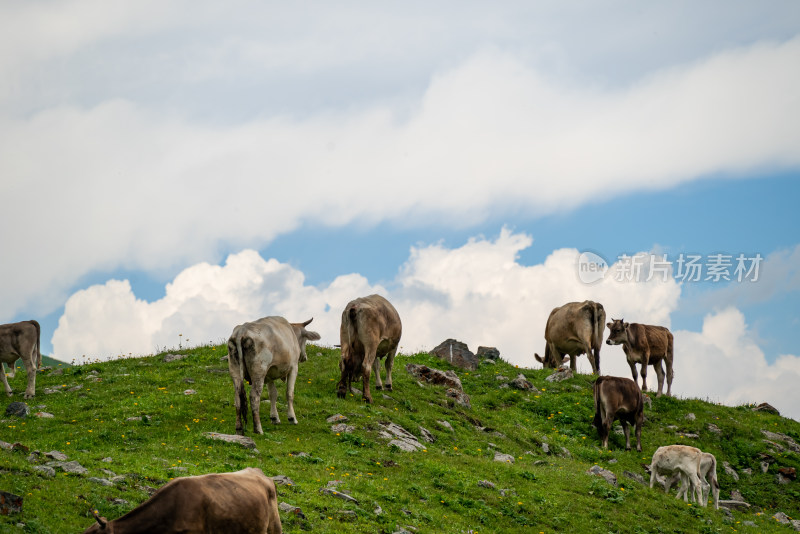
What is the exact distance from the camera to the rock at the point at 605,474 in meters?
21.6

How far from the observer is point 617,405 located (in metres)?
26.9

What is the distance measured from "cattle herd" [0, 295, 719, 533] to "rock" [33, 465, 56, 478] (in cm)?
492

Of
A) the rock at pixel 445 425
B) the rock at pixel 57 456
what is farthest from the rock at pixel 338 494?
the rock at pixel 445 425

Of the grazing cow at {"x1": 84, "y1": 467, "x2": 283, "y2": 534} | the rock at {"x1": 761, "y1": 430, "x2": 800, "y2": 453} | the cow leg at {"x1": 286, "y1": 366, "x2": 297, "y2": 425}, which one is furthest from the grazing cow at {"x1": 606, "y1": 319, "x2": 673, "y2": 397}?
the grazing cow at {"x1": 84, "y1": 467, "x2": 283, "y2": 534}

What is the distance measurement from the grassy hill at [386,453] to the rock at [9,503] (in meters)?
0.16

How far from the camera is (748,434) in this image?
96.0 ft

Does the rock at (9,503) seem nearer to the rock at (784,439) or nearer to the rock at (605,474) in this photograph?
the rock at (605,474)

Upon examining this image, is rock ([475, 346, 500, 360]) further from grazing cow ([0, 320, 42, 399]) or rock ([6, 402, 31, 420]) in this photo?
rock ([6, 402, 31, 420])

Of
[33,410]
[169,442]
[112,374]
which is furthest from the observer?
[112,374]

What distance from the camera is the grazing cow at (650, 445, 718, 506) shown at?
2250 centimetres

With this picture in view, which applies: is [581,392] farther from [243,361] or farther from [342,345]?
[243,361]

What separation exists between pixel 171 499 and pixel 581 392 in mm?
23208

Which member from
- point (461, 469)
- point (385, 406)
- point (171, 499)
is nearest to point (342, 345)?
point (385, 406)

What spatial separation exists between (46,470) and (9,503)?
8.02ft
